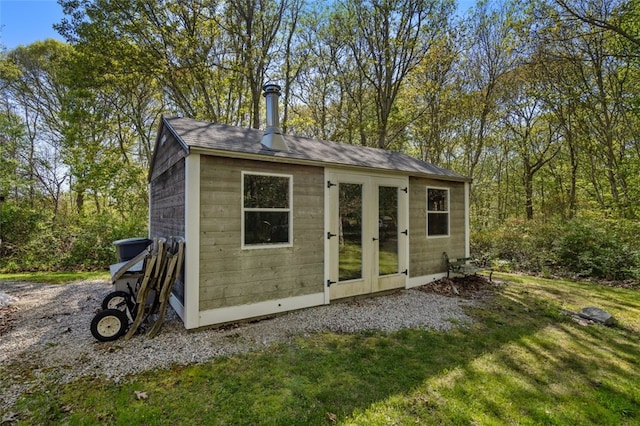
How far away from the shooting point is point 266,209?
4.66 m

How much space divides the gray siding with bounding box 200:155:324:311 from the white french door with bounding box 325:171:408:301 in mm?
286

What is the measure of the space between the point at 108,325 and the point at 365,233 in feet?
13.9

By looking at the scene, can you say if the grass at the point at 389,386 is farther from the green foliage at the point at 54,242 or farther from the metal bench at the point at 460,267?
the green foliage at the point at 54,242

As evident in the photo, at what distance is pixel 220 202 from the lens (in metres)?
4.24

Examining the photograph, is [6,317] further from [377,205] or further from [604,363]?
[604,363]

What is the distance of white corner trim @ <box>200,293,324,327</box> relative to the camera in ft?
13.7

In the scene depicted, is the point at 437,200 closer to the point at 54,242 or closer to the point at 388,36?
the point at 388,36

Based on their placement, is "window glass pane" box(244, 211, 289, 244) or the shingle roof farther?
"window glass pane" box(244, 211, 289, 244)

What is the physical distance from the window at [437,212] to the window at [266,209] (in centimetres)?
362

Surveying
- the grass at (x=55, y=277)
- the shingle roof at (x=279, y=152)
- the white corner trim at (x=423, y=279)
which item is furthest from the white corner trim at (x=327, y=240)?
the grass at (x=55, y=277)

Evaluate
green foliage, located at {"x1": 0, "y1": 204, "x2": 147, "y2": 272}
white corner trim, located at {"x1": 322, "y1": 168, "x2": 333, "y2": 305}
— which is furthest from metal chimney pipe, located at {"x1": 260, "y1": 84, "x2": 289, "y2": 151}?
green foliage, located at {"x1": 0, "y1": 204, "x2": 147, "y2": 272}

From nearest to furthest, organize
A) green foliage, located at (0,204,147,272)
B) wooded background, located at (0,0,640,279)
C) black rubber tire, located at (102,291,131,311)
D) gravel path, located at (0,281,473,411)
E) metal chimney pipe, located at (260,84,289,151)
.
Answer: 1. gravel path, located at (0,281,473,411)
2. black rubber tire, located at (102,291,131,311)
3. metal chimney pipe, located at (260,84,289,151)
4. green foliage, located at (0,204,147,272)
5. wooded background, located at (0,0,640,279)

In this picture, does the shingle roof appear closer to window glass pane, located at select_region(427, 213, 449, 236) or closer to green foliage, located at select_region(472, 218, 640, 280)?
window glass pane, located at select_region(427, 213, 449, 236)

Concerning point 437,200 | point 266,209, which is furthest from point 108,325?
point 437,200
